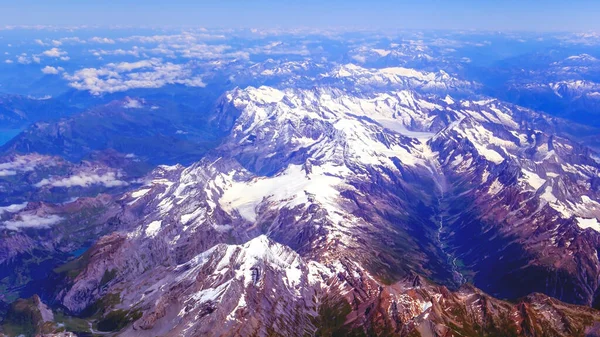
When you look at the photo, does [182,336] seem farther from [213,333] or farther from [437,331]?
[437,331]

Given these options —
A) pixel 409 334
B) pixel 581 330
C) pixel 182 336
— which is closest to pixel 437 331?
pixel 409 334

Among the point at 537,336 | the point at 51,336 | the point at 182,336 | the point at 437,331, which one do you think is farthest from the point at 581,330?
the point at 51,336

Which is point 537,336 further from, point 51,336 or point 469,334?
point 51,336

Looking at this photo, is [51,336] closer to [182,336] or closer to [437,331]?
[182,336]

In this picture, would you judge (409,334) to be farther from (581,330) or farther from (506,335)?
(581,330)

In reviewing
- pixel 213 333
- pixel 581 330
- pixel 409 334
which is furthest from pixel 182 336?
pixel 581 330

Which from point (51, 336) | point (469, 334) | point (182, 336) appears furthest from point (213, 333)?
point (469, 334)
